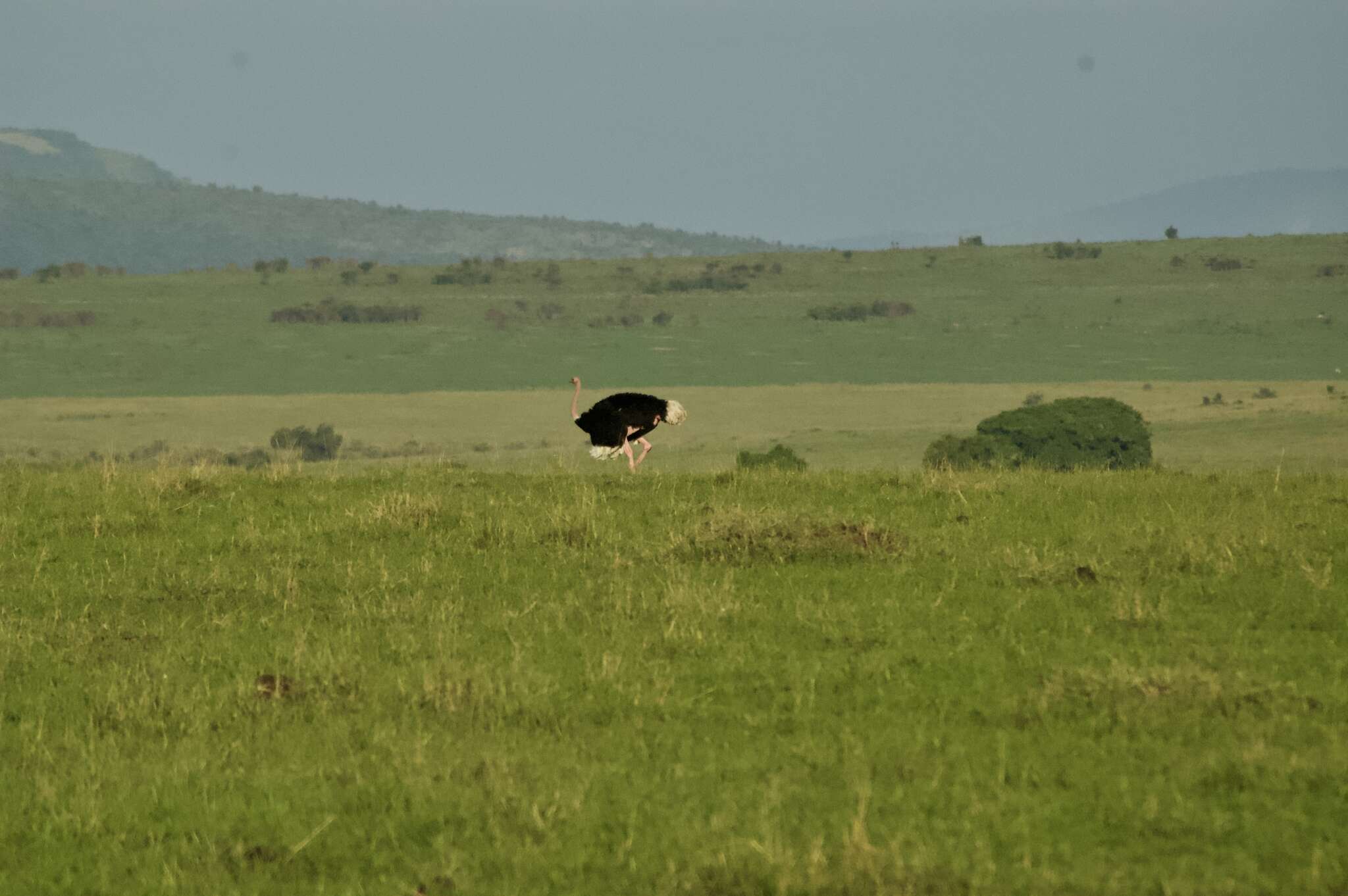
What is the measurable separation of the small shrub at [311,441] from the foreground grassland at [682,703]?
53.4 metres

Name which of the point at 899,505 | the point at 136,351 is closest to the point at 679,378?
the point at 136,351

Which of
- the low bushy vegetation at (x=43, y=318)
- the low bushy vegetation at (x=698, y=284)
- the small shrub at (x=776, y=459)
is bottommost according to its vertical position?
the small shrub at (x=776, y=459)

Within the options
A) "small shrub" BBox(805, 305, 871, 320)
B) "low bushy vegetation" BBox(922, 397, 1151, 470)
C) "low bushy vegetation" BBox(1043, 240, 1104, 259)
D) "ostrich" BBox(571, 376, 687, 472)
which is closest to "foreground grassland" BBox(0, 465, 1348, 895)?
"ostrich" BBox(571, 376, 687, 472)

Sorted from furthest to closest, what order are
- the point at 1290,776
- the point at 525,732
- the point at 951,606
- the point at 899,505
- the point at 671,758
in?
the point at 899,505, the point at 951,606, the point at 525,732, the point at 671,758, the point at 1290,776

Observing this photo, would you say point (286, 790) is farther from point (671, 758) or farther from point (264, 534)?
point (264, 534)

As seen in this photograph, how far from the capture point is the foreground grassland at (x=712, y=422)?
62.4m

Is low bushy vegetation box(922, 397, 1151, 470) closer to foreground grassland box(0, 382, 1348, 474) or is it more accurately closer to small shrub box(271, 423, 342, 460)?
foreground grassland box(0, 382, 1348, 474)

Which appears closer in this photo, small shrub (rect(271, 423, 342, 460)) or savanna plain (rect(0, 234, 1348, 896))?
savanna plain (rect(0, 234, 1348, 896))

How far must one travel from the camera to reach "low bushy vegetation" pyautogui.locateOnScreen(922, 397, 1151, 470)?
45.4 meters

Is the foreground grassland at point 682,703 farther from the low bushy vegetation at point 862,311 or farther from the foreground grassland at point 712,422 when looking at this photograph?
the low bushy vegetation at point 862,311

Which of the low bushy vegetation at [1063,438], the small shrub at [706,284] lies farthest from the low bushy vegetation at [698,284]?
the low bushy vegetation at [1063,438]

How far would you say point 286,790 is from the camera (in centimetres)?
758

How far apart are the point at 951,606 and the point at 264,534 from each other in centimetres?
604

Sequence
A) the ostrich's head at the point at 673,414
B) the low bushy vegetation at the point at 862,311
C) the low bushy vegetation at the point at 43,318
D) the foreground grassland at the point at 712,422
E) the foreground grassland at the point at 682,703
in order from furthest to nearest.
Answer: the low bushy vegetation at the point at 43,318, the low bushy vegetation at the point at 862,311, the foreground grassland at the point at 712,422, the ostrich's head at the point at 673,414, the foreground grassland at the point at 682,703
